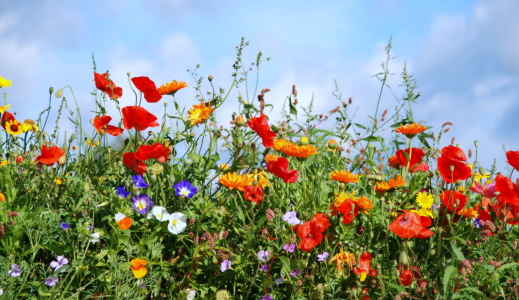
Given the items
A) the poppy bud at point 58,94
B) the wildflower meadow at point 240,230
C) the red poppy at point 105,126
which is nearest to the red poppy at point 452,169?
the wildflower meadow at point 240,230

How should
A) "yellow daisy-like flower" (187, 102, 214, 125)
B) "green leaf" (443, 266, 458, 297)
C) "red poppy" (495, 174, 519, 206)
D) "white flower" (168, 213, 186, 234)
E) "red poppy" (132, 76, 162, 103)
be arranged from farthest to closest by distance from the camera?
"yellow daisy-like flower" (187, 102, 214, 125), "red poppy" (132, 76, 162, 103), "white flower" (168, 213, 186, 234), "red poppy" (495, 174, 519, 206), "green leaf" (443, 266, 458, 297)

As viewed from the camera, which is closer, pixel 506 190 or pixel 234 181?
pixel 506 190

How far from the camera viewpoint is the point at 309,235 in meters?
2.56

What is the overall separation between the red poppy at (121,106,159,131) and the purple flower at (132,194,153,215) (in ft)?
1.26

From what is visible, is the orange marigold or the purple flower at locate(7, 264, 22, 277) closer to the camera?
the purple flower at locate(7, 264, 22, 277)

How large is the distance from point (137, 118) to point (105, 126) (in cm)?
33

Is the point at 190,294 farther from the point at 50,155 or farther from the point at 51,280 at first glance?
the point at 50,155

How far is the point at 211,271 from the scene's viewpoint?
2.84 meters

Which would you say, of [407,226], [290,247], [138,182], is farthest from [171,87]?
[407,226]

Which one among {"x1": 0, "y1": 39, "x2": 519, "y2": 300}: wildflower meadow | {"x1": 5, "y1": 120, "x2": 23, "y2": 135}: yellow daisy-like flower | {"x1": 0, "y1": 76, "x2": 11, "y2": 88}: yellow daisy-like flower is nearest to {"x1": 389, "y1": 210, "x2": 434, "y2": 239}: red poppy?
{"x1": 0, "y1": 39, "x2": 519, "y2": 300}: wildflower meadow

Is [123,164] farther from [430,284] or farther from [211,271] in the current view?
[430,284]

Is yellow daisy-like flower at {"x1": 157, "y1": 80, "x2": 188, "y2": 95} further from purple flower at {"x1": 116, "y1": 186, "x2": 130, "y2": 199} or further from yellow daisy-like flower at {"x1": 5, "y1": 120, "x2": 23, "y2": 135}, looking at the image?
yellow daisy-like flower at {"x1": 5, "y1": 120, "x2": 23, "y2": 135}

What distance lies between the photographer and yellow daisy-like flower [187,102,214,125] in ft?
10.5

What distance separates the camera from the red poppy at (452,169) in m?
2.69
